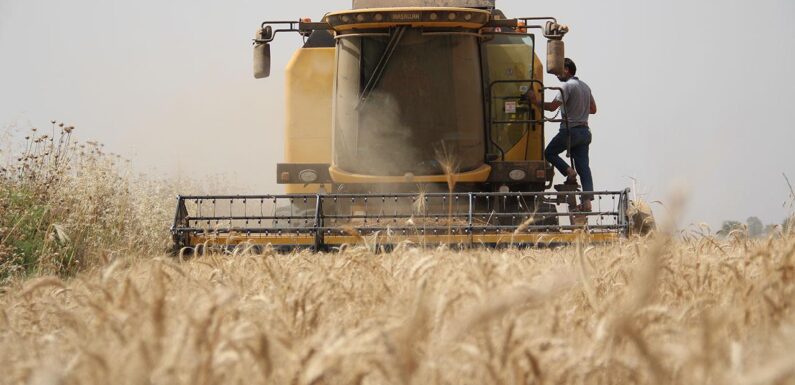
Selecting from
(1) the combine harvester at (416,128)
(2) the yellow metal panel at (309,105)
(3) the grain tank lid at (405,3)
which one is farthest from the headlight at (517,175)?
(2) the yellow metal panel at (309,105)

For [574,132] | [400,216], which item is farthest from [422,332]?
[574,132]

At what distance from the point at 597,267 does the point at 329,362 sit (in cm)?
309

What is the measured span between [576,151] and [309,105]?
269 centimetres

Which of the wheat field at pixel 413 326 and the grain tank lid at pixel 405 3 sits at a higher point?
the grain tank lid at pixel 405 3

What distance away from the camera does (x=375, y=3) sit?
10523 mm

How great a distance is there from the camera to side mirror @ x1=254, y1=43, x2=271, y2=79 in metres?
10.3

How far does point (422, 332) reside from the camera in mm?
2613

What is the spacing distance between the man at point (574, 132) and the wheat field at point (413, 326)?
6243 mm

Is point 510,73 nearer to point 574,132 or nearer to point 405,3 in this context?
point 574,132

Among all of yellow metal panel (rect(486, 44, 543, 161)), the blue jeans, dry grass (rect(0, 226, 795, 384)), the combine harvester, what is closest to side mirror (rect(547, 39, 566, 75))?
the combine harvester

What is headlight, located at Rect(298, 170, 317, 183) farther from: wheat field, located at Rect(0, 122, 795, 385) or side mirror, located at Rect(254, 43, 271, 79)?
wheat field, located at Rect(0, 122, 795, 385)

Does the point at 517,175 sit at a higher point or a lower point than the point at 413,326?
lower

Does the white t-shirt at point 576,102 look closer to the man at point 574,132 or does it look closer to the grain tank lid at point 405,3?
the man at point 574,132

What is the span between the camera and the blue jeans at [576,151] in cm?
1135
